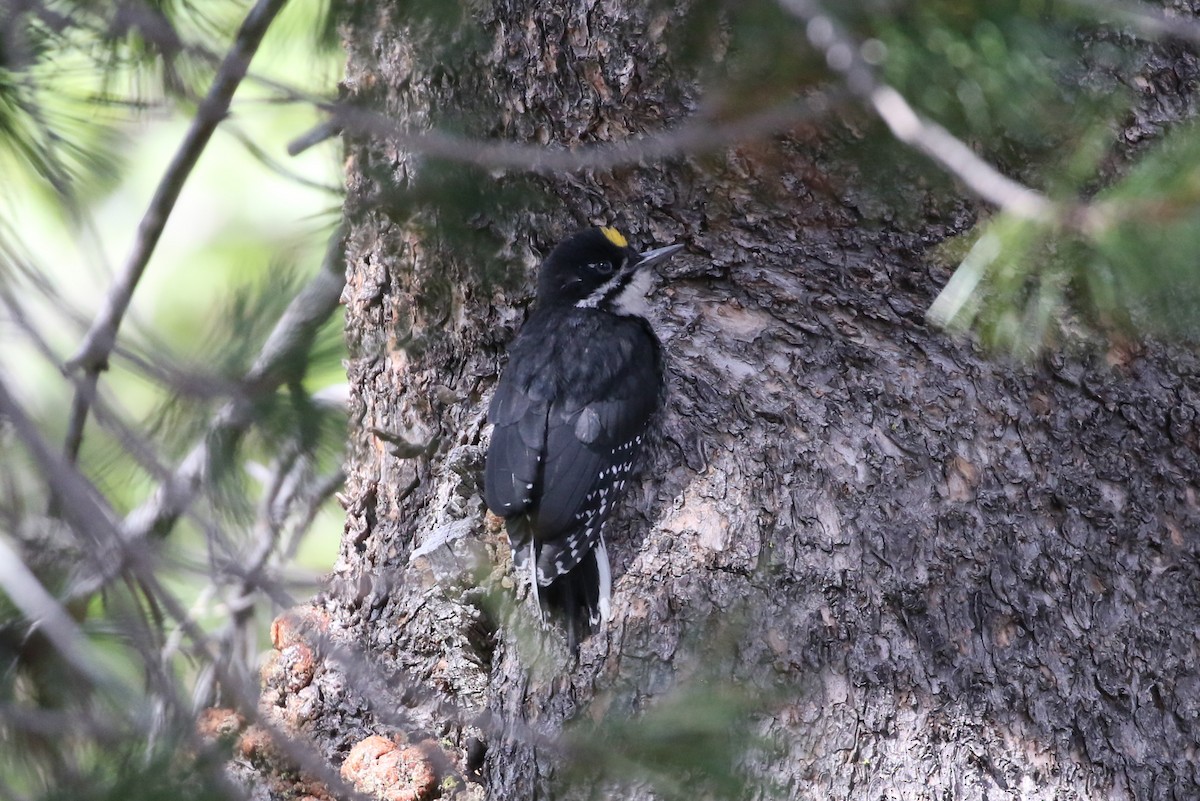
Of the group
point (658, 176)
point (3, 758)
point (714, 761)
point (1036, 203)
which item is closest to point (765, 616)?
point (714, 761)

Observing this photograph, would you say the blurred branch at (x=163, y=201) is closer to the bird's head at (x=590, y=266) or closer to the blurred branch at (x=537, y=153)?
the blurred branch at (x=537, y=153)

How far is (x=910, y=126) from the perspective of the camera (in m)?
1.44

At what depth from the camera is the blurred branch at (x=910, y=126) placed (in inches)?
51.1

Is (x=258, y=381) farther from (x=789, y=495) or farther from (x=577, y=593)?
(x=789, y=495)

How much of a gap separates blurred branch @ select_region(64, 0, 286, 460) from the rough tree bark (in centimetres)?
25

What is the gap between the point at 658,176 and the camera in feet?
9.53

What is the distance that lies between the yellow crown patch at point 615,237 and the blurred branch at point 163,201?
1.01m

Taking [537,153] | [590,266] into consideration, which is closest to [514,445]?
[590,266]

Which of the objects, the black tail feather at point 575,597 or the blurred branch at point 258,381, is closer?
the blurred branch at point 258,381

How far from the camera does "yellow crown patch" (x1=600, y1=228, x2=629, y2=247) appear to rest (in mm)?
3115

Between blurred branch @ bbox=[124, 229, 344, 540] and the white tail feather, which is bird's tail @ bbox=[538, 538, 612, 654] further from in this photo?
blurred branch @ bbox=[124, 229, 344, 540]

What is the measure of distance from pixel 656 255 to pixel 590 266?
1.02 ft

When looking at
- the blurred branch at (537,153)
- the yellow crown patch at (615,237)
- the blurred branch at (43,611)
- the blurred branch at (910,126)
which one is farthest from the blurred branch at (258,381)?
the blurred branch at (910,126)

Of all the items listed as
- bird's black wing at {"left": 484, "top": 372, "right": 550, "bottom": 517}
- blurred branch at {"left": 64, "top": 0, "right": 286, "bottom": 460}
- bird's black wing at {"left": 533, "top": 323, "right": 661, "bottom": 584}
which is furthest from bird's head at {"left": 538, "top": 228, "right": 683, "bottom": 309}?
blurred branch at {"left": 64, "top": 0, "right": 286, "bottom": 460}
